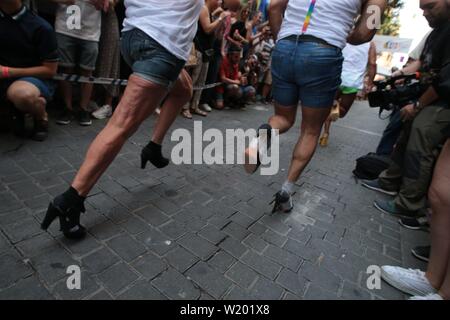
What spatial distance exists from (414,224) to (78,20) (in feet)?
14.3

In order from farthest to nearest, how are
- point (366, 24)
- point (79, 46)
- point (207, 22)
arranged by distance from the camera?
point (207, 22) < point (79, 46) < point (366, 24)

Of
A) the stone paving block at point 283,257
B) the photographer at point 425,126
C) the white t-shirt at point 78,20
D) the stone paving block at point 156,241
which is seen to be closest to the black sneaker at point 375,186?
the photographer at point 425,126

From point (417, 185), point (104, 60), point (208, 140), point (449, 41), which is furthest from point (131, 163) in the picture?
point (449, 41)

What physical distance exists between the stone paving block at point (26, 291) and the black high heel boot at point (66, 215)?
32 cm

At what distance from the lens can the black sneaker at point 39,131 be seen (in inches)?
118

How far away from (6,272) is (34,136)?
78.0 inches

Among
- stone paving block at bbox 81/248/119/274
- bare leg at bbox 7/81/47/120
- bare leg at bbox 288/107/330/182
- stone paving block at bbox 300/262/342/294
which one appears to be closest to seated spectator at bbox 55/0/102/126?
bare leg at bbox 7/81/47/120

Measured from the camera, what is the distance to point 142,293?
4.77 ft

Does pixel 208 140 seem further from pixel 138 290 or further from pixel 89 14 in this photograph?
pixel 138 290

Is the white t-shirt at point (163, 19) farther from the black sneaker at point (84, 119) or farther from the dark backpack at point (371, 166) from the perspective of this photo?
the dark backpack at point (371, 166)

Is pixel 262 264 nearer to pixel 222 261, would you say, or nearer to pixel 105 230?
pixel 222 261

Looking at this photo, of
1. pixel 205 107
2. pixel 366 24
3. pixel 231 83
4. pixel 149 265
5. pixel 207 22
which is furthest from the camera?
pixel 231 83

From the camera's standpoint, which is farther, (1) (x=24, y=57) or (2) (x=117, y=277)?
(1) (x=24, y=57)

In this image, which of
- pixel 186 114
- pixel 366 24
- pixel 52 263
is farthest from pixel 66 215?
pixel 186 114
